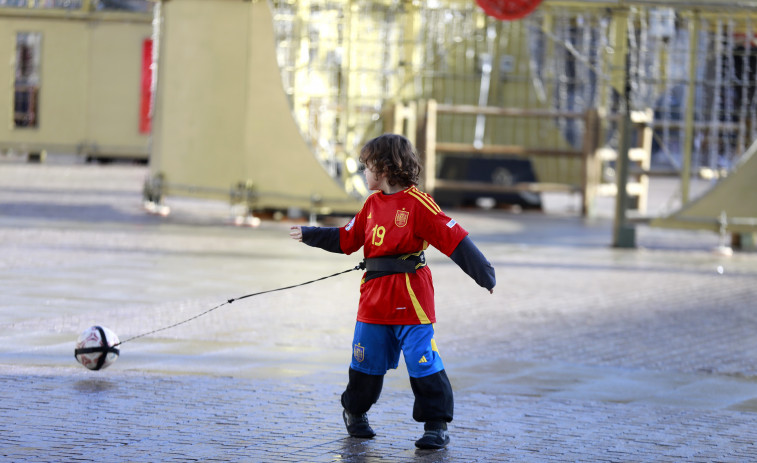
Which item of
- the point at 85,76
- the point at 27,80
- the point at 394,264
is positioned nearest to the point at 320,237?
the point at 394,264

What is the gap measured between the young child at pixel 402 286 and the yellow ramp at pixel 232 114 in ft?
32.3

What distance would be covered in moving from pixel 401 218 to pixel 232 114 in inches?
412

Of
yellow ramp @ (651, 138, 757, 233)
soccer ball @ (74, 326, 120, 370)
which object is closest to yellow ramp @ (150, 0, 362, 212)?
yellow ramp @ (651, 138, 757, 233)

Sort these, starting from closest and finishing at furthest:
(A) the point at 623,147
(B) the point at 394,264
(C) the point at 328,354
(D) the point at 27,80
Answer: (B) the point at 394,264, (C) the point at 328,354, (A) the point at 623,147, (D) the point at 27,80

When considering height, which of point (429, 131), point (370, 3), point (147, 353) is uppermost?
point (370, 3)

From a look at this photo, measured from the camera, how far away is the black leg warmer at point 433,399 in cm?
523

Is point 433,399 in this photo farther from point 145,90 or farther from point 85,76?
point 85,76

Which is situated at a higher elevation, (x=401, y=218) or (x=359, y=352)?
(x=401, y=218)

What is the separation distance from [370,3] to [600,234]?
14.8 feet

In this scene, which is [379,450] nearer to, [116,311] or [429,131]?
[116,311]

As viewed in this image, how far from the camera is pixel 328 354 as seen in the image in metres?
7.52

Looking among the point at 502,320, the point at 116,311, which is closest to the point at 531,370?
the point at 502,320

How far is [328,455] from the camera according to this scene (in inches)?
198

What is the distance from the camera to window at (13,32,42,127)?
29453mm
